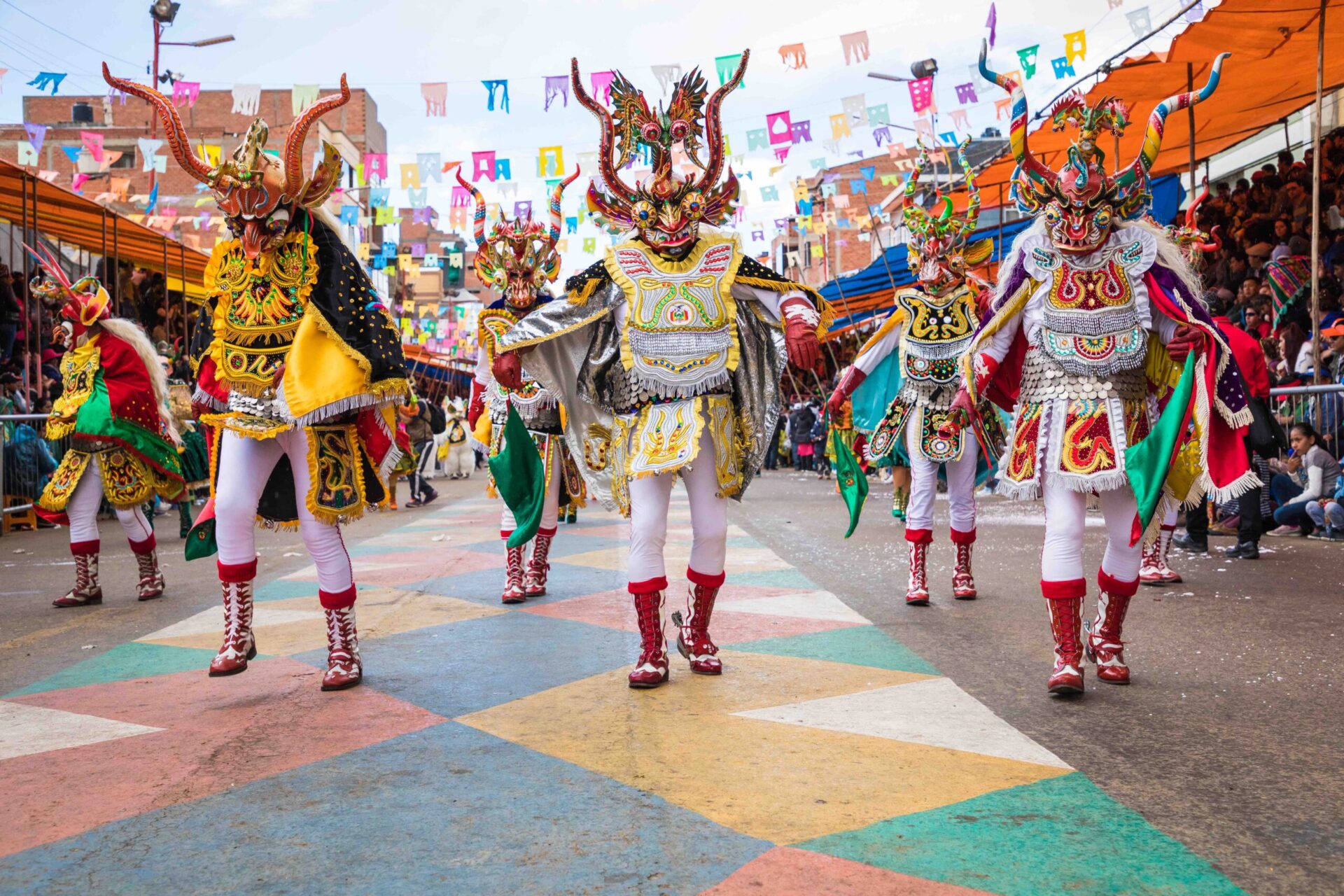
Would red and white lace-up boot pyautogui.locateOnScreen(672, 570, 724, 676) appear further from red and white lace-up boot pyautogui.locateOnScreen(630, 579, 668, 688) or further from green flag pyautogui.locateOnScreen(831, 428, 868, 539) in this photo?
green flag pyautogui.locateOnScreen(831, 428, 868, 539)

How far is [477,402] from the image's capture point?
24.8ft

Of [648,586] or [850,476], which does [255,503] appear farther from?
[850,476]

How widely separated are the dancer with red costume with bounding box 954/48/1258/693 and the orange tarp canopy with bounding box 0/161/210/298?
8819 mm

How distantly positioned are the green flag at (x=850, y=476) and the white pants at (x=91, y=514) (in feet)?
15.0

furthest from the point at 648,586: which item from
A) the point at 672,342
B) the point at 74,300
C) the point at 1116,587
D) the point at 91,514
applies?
the point at 74,300

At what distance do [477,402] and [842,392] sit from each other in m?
2.70

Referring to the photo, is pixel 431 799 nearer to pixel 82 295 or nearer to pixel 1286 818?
pixel 1286 818

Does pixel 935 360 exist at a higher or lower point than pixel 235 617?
higher

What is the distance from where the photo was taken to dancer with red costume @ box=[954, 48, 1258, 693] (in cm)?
443

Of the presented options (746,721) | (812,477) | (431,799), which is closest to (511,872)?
(431,799)

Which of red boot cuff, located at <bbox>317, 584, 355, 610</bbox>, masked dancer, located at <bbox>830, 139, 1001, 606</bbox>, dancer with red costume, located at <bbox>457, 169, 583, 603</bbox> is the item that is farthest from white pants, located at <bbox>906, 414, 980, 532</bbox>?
red boot cuff, located at <bbox>317, 584, 355, 610</bbox>

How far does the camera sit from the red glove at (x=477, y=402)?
749cm

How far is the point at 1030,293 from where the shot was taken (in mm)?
4875

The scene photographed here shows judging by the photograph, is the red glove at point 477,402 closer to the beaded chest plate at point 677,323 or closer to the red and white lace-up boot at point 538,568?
the red and white lace-up boot at point 538,568
